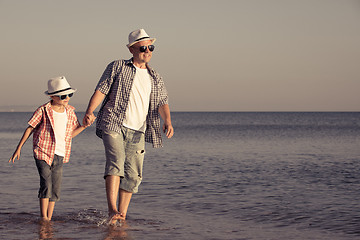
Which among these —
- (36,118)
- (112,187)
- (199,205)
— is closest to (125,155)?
(112,187)

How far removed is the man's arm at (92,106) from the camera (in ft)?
18.0

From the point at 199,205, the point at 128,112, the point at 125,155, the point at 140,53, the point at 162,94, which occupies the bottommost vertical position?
the point at 199,205

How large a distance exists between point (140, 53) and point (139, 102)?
53 cm

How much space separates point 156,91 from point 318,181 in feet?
20.0

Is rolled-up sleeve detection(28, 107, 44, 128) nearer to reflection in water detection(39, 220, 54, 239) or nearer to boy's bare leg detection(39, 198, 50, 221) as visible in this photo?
boy's bare leg detection(39, 198, 50, 221)

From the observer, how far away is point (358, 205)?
26.1 ft

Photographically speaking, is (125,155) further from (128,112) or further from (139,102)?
(139,102)

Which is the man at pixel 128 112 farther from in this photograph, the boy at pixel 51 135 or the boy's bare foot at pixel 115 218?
the boy at pixel 51 135

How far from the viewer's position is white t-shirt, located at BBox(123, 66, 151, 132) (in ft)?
18.8

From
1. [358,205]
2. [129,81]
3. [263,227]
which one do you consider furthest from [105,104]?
[358,205]

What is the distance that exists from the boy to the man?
35 centimetres

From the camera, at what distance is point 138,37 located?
18.7ft

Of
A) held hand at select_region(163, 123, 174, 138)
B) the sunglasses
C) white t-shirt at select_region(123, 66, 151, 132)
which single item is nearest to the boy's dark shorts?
white t-shirt at select_region(123, 66, 151, 132)

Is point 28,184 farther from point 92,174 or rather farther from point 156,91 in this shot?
point 156,91
